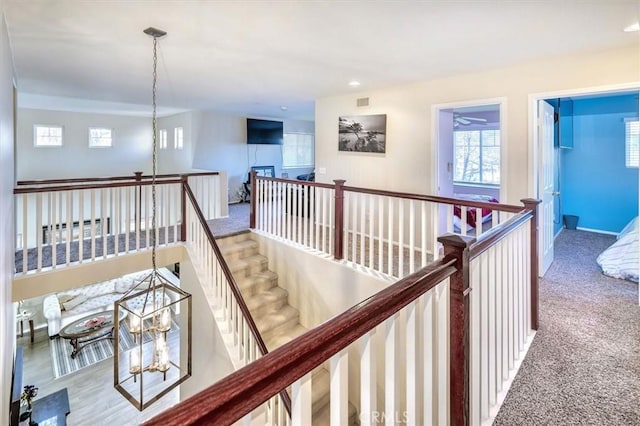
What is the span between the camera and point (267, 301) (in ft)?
15.5

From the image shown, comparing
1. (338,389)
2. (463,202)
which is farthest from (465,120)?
(338,389)

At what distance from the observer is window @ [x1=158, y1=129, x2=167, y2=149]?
30.5ft

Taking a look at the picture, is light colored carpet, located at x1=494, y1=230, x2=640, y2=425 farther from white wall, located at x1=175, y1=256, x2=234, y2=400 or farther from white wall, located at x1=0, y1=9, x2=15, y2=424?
white wall, located at x1=0, y1=9, x2=15, y2=424

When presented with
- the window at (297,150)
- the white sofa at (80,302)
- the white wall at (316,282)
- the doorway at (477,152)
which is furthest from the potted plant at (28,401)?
the doorway at (477,152)

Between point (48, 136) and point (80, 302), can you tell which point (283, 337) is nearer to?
point (48, 136)

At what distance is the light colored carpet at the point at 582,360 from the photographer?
5.91ft

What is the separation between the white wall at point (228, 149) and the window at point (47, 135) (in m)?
3.38

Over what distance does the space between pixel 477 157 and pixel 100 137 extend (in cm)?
988

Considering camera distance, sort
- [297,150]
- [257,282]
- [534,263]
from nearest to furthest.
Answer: [534,263]
[257,282]
[297,150]

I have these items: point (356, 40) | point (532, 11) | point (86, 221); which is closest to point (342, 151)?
point (356, 40)

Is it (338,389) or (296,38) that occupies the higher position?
(296,38)

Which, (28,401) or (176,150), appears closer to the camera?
(28,401)

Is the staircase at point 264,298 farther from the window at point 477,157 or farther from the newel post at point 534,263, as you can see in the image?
the window at point 477,157

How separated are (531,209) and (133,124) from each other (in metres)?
9.94
